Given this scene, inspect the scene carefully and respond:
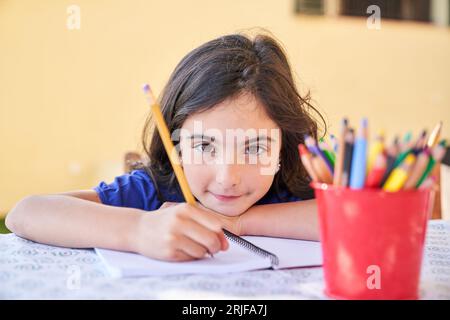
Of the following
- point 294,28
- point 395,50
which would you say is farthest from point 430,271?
point 395,50

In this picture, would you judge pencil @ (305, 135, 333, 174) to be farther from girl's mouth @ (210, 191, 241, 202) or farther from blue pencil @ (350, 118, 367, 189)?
girl's mouth @ (210, 191, 241, 202)

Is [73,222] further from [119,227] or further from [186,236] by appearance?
[186,236]

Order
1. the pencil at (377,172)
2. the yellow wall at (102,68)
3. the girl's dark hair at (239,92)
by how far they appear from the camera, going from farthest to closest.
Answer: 1. the yellow wall at (102,68)
2. the girl's dark hair at (239,92)
3. the pencil at (377,172)

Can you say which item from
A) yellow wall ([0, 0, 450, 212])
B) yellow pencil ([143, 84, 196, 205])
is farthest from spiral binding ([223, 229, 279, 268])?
yellow wall ([0, 0, 450, 212])

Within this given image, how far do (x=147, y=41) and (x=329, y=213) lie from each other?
369 centimetres

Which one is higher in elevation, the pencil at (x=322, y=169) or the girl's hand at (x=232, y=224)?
the pencil at (x=322, y=169)

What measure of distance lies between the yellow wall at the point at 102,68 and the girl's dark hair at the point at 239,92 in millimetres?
2533

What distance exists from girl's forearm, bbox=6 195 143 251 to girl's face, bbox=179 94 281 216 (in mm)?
175

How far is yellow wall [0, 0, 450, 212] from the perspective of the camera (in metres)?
3.98

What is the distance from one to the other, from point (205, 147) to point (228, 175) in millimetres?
58

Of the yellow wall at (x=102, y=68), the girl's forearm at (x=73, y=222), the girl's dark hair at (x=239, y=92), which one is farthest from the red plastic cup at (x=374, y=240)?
the yellow wall at (x=102, y=68)

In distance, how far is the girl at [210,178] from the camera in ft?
2.68

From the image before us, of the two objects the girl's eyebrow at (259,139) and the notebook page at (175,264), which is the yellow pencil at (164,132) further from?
the girl's eyebrow at (259,139)

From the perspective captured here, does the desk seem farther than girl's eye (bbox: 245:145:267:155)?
No
